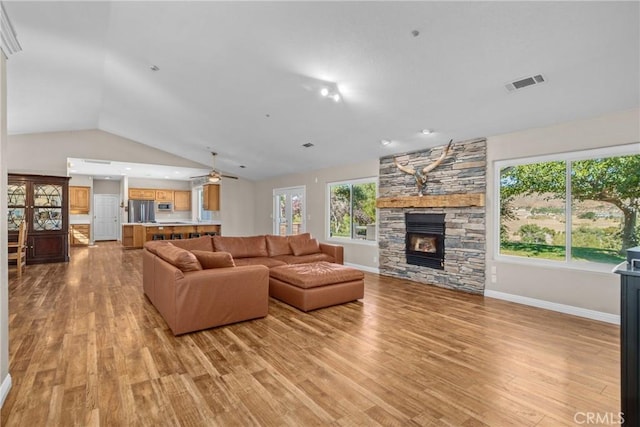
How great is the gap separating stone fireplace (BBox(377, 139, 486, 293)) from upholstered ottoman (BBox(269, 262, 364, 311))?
1.75 meters

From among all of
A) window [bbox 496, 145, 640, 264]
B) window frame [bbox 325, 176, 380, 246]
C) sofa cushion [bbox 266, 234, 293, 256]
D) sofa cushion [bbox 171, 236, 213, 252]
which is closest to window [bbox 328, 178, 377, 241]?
window frame [bbox 325, 176, 380, 246]

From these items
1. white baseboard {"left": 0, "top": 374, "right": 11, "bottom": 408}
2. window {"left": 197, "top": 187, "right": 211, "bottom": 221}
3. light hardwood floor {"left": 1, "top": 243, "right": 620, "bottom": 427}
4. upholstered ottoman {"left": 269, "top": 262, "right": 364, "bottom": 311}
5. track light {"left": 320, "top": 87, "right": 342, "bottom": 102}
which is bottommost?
light hardwood floor {"left": 1, "top": 243, "right": 620, "bottom": 427}

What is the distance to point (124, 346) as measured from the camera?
2.91m

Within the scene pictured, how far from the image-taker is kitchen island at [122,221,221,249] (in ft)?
31.4

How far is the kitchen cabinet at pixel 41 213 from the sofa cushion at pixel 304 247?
586 centimetres

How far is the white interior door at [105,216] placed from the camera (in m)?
12.1

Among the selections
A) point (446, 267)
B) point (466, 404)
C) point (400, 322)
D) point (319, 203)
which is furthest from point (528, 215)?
point (319, 203)

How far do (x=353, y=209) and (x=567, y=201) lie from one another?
3.93 m

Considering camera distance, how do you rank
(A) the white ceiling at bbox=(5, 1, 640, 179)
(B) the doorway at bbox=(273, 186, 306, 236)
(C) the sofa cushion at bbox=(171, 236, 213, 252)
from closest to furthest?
(A) the white ceiling at bbox=(5, 1, 640, 179), (C) the sofa cushion at bbox=(171, 236, 213, 252), (B) the doorway at bbox=(273, 186, 306, 236)

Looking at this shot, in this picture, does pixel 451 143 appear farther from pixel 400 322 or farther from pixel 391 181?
pixel 400 322

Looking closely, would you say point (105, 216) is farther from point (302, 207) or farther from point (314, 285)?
point (314, 285)

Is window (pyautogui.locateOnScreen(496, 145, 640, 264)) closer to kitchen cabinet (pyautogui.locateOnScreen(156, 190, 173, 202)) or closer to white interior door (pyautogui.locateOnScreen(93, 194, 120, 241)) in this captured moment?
kitchen cabinet (pyautogui.locateOnScreen(156, 190, 173, 202))

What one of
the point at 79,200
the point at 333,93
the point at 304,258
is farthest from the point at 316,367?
the point at 79,200

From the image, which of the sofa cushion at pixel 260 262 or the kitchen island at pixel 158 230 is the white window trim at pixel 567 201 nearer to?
the sofa cushion at pixel 260 262
